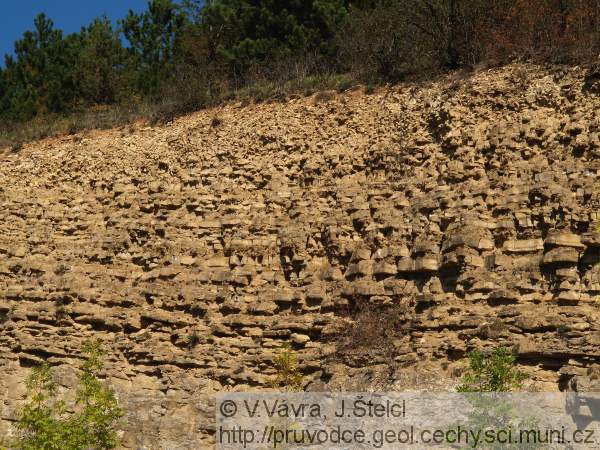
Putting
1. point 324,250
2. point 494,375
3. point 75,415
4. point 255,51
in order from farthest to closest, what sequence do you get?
point 255,51 → point 324,250 → point 75,415 → point 494,375

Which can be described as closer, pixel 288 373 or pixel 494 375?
pixel 494 375

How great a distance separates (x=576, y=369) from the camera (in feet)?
30.9

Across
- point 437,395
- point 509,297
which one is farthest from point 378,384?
point 509,297

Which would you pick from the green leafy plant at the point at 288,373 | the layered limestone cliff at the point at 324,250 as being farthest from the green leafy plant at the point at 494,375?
the green leafy plant at the point at 288,373

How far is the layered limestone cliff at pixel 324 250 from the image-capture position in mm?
10570

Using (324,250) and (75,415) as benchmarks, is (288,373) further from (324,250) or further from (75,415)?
(75,415)

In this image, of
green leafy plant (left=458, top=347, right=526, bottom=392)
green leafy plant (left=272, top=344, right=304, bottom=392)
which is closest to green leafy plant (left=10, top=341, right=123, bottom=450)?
green leafy plant (left=272, top=344, right=304, bottom=392)

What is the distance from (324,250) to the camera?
12555 mm

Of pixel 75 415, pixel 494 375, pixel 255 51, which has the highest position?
pixel 255 51

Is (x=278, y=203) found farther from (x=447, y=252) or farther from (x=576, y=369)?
(x=576, y=369)

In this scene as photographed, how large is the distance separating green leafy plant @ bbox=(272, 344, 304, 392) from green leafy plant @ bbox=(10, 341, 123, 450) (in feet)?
7.78

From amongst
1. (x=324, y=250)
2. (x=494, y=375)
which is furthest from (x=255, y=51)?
(x=494, y=375)

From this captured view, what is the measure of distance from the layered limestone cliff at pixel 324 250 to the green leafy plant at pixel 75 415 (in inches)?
15.3

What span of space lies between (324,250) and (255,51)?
7876 mm
